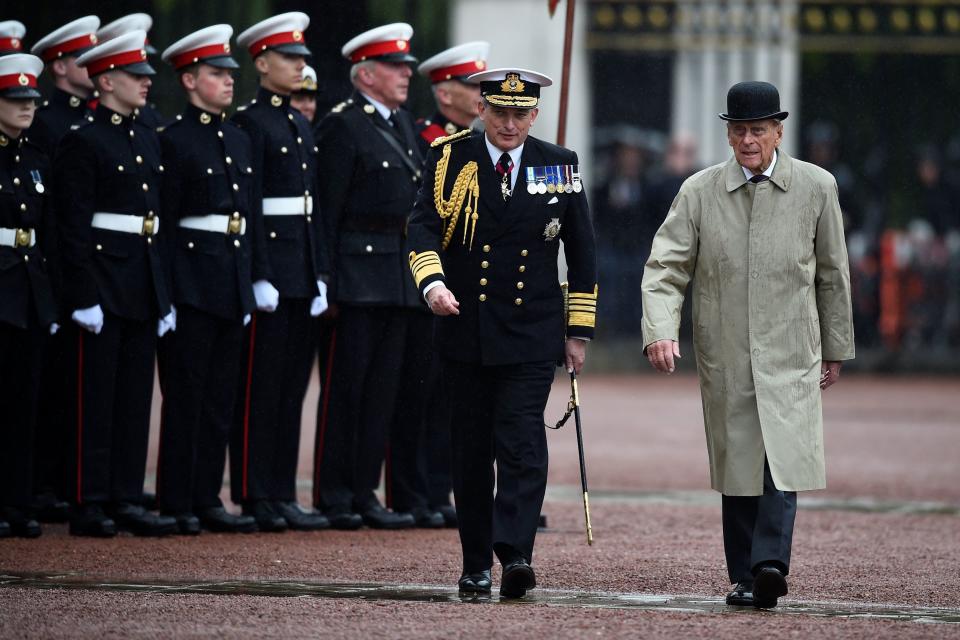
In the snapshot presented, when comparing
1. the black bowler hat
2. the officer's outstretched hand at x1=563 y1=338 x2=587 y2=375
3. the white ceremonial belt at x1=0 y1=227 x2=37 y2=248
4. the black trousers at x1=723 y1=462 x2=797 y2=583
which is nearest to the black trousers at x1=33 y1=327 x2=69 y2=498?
the white ceremonial belt at x1=0 y1=227 x2=37 y2=248

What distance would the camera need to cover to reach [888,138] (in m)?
23.7

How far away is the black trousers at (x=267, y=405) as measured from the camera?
29.4 feet

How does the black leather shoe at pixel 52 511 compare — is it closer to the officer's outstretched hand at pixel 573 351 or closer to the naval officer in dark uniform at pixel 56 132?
the naval officer in dark uniform at pixel 56 132

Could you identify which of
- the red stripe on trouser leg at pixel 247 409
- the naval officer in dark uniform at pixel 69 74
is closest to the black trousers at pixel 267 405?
the red stripe on trouser leg at pixel 247 409

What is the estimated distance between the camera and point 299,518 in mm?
8930

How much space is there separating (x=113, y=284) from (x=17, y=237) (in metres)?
0.42

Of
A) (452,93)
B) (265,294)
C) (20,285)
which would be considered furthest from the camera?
(452,93)

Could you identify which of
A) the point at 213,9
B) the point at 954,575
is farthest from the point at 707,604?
the point at 213,9

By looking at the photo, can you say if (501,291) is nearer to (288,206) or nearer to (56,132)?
(288,206)

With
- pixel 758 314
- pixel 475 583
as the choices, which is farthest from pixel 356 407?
pixel 758 314

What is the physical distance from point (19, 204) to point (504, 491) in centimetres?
255

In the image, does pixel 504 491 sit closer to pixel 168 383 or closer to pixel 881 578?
pixel 881 578

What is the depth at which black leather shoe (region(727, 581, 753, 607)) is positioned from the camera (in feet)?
22.8

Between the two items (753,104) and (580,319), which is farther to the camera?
(580,319)
